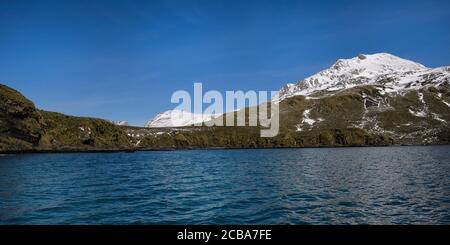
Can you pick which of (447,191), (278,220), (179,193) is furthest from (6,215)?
(447,191)

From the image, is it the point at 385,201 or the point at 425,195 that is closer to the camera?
the point at 385,201

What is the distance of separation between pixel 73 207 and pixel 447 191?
37364 millimetres

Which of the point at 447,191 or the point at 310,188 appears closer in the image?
the point at 447,191

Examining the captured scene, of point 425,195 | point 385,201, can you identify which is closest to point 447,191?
point 425,195

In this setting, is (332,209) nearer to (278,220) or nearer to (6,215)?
(278,220)

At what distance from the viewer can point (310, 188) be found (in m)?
47.7
